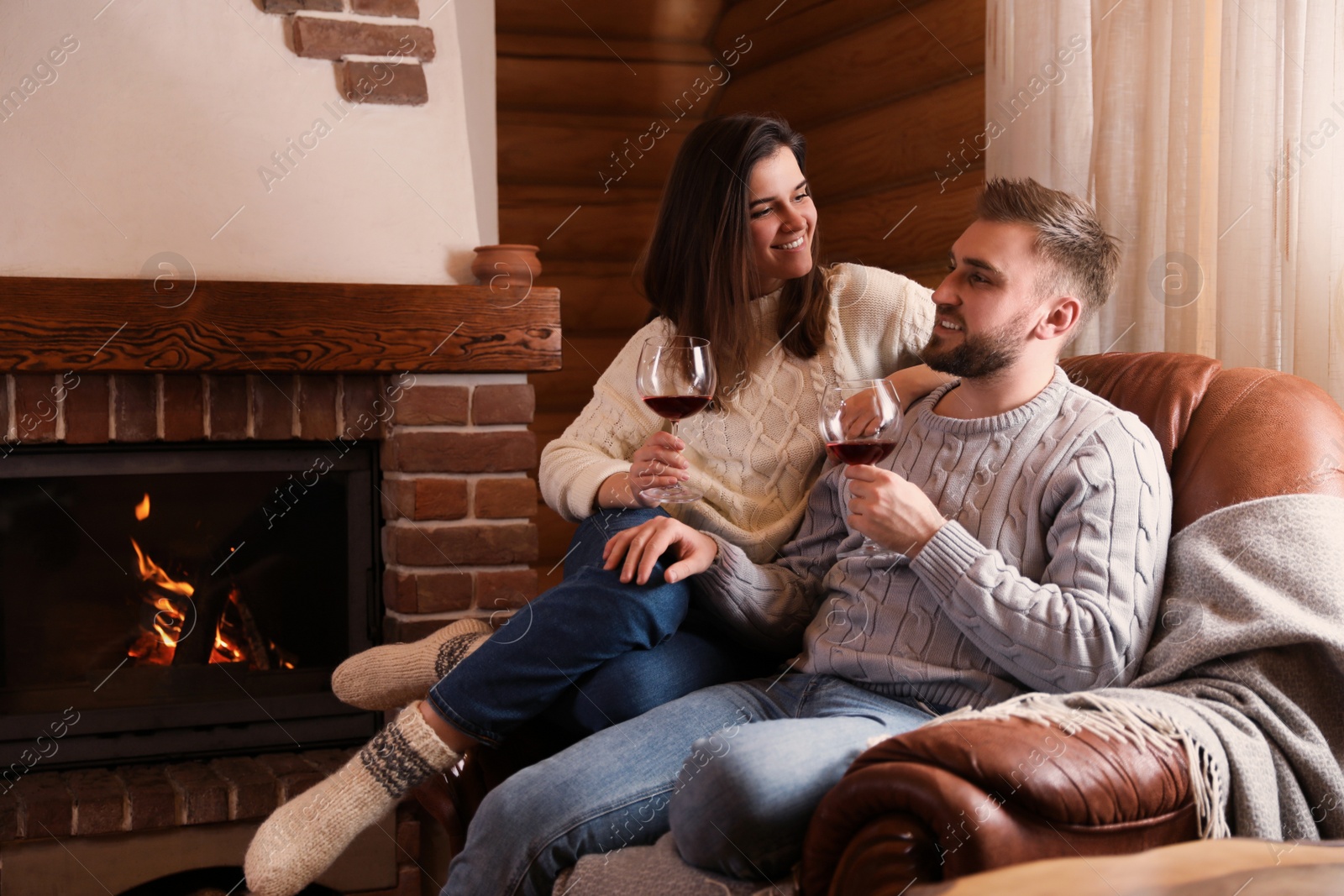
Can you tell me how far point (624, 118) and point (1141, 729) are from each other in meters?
2.85

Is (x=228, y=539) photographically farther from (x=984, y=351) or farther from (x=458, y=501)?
(x=984, y=351)

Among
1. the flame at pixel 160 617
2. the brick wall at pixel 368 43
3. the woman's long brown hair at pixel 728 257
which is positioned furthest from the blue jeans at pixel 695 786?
the brick wall at pixel 368 43

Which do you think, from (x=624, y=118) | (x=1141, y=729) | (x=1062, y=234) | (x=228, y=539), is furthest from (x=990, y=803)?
(x=624, y=118)

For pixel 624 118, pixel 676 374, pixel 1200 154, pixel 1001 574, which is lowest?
pixel 1001 574

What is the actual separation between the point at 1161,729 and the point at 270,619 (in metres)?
1.88

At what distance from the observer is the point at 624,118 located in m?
3.51

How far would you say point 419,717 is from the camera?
1475 millimetres

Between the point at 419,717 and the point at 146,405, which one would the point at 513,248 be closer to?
the point at 146,405

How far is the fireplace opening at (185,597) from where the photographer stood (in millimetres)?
2230

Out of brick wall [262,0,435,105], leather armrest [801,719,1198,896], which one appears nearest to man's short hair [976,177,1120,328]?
leather armrest [801,719,1198,896]

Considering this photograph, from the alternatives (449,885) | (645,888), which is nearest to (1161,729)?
(645,888)

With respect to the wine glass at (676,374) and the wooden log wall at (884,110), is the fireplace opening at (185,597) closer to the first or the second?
the wine glass at (676,374)

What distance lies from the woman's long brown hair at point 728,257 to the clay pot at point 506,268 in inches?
20.8

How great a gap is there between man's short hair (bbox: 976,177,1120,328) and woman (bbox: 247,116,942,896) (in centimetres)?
26
